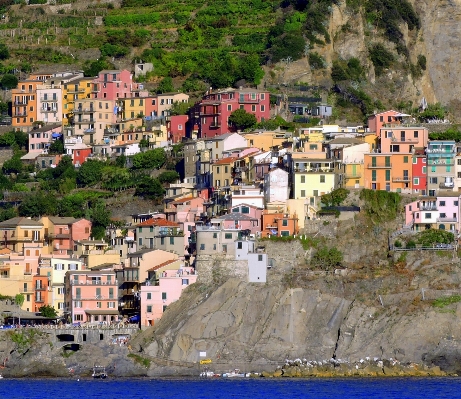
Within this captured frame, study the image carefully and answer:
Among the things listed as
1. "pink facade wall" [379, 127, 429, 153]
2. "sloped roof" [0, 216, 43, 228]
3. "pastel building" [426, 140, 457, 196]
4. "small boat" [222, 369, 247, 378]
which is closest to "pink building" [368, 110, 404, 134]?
"pink facade wall" [379, 127, 429, 153]

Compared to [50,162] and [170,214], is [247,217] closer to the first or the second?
[170,214]

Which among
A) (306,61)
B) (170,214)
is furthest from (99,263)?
(306,61)

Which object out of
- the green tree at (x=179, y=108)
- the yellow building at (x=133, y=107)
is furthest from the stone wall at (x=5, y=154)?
the green tree at (x=179, y=108)

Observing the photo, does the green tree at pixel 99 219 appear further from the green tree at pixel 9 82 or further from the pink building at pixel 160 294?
the green tree at pixel 9 82

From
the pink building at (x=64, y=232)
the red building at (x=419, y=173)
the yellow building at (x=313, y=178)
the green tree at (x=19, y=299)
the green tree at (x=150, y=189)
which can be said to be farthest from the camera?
the green tree at (x=150, y=189)

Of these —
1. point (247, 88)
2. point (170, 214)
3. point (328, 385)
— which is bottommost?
point (328, 385)

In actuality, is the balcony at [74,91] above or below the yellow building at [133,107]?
above
